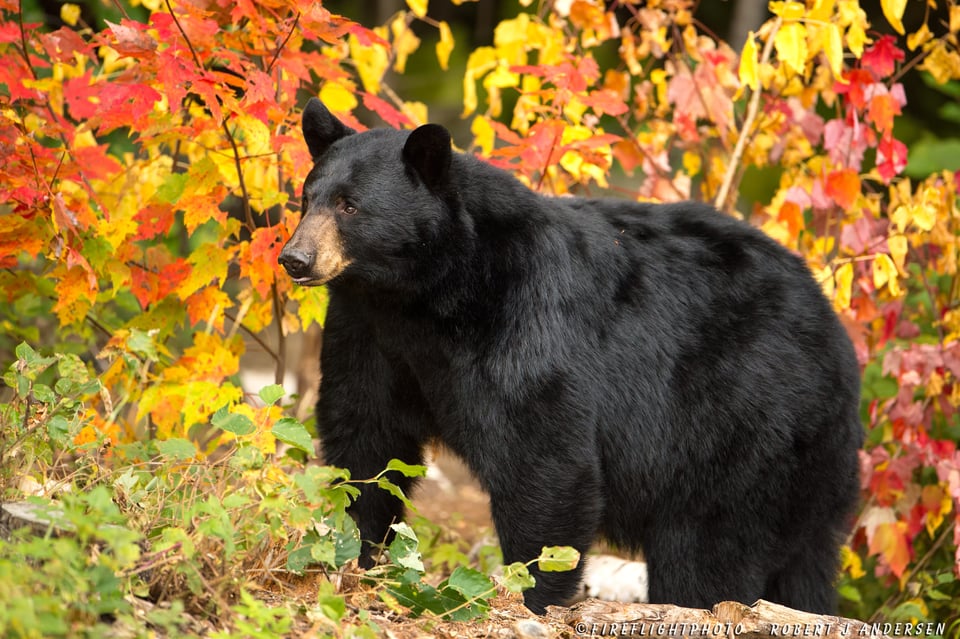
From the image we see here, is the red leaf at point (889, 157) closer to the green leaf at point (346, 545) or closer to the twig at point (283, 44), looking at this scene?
the twig at point (283, 44)

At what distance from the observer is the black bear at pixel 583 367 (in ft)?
9.84

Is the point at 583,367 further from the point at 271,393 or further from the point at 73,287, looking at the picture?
the point at 73,287

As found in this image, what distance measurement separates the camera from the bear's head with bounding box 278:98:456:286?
293 centimetres

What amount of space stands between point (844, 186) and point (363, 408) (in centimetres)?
226

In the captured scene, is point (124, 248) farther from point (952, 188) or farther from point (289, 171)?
point (952, 188)

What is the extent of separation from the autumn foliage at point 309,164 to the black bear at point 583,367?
16.7 inches

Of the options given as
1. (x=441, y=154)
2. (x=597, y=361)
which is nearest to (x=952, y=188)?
(x=597, y=361)

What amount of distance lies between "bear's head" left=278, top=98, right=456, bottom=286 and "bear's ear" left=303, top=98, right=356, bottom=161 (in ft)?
0.44

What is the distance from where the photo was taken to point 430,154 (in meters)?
2.96

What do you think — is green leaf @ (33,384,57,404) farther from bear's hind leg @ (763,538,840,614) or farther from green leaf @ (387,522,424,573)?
bear's hind leg @ (763,538,840,614)

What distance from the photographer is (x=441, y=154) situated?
9.70 ft

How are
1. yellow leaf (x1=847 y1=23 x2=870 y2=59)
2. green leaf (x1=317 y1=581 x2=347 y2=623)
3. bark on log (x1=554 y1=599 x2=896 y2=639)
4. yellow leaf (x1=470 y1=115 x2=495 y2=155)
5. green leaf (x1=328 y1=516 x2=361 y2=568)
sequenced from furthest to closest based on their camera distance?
yellow leaf (x1=470 y1=115 x2=495 y2=155) → yellow leaf (x1=847 y1=23 x2=870 y2=59) → bark on log (x1=554 y1=599 x2=896 y2=639) → green leaf (x1=328 y1=516 x2=361 y2=568) → green leaf (x1=317 y1=581 x2=347 y2=623)

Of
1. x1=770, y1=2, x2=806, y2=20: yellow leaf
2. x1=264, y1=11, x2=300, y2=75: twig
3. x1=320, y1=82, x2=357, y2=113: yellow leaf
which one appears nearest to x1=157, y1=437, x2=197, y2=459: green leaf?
x1=264, y1=11, x2=300, y2=75: twig

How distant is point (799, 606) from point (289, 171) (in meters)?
2.24
